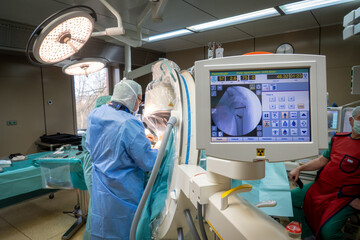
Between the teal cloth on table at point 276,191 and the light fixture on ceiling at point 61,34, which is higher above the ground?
the light fixture on ceiling at point 61,34

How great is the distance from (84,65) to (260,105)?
68.5 inches

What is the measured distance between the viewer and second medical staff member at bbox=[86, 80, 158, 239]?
56.6 inches

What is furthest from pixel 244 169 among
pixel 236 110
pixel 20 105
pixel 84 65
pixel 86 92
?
pixel 86 92

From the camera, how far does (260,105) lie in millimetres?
687

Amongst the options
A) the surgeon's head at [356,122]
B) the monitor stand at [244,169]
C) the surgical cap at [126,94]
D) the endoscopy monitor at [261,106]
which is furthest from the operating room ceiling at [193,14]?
the monitor stand at [244,169]

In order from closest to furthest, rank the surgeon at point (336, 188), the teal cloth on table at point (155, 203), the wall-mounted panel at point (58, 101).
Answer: the teal cloth on table at point (155, 203), the surgeon at point (336, 188), the wall-mounted panel at point (58, 101)

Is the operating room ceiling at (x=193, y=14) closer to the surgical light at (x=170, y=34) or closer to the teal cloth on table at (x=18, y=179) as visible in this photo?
the surgical light at (x=170, y=34)

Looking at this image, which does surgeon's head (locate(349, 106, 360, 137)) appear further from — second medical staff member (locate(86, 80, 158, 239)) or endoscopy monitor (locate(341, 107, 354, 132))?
second medical staff member (locate(86, 80, 158, 239))

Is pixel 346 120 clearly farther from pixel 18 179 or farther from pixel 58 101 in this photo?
pixel 58 101

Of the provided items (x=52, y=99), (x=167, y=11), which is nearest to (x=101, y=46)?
(x=52, y=99)

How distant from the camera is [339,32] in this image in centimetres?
352

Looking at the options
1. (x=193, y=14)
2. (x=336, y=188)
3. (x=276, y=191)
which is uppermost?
(x=193, y=14)

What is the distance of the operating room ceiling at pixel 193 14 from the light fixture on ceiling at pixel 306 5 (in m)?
0.14

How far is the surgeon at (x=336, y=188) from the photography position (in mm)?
1750
